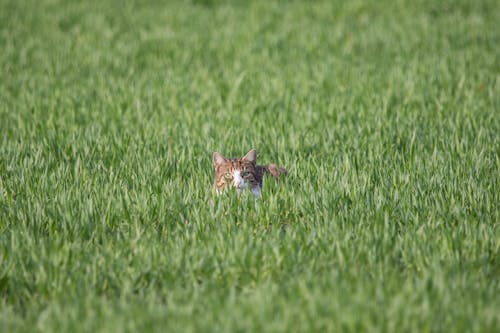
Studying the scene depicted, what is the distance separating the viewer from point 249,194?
4875 millimetres

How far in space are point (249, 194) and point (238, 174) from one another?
18 cm

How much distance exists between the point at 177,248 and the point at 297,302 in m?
0.97

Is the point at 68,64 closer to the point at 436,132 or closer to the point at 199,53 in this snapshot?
the point at 199,53

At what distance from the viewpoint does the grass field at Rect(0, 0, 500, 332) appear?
346cm

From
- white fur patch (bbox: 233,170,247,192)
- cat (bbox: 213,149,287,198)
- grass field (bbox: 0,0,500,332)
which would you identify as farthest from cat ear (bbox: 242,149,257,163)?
grass field (bbox: 0,0,500,332)

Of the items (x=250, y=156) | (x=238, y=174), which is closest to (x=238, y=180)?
(x=238, y=174)

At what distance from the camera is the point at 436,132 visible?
6.68 meters

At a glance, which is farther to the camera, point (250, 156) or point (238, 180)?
point (250, 156)

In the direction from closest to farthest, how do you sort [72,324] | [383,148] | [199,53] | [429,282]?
[72,324], [429,282], [383,148], [199,53]

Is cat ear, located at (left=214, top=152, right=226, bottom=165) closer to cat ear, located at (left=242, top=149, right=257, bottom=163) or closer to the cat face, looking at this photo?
the cat face

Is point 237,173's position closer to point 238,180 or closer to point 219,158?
point 238,180

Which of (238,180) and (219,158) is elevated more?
(219,158)

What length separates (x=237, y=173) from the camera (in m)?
4.92

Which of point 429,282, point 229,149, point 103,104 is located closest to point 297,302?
point 429,282
